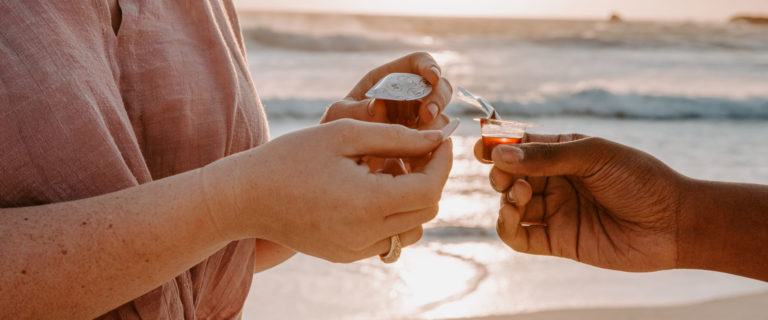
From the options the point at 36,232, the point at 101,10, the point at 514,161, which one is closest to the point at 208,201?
the point at 36,232

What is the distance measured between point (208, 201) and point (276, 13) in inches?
951

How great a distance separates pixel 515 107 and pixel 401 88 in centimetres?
1005

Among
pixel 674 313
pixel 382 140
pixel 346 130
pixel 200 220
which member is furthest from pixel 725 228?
pixel 200 220

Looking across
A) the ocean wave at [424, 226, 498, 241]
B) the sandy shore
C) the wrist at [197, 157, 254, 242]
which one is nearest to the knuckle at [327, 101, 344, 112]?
the wrist at [197, 157, 254, 242]

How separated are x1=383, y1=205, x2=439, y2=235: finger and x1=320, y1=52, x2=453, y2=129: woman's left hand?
1.81ft

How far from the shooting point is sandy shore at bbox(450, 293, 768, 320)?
3.57 metres

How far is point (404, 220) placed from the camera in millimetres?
1328

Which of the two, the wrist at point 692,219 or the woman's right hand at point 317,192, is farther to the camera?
the wrist at point 692,219

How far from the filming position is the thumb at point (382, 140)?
122cm

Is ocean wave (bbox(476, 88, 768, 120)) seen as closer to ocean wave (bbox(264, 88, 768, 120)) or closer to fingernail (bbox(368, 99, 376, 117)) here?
ocean wave (bbox(264, 88, 768, 120))

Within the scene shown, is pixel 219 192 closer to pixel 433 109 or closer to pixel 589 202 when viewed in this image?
pixel 433 109

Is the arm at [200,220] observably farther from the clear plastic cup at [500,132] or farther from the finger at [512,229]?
the finger at [512,229]

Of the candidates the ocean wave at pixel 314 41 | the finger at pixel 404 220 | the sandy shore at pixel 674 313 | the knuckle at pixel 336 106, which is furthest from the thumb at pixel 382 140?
the ocean wave at pixel 314 41

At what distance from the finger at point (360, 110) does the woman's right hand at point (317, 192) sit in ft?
1.94
